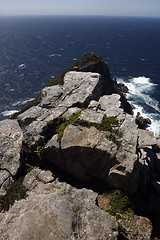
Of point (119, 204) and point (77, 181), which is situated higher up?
point (77, 181)

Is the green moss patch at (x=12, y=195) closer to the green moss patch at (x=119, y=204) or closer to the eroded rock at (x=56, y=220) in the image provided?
the eroded rock at (x=56, y=220)

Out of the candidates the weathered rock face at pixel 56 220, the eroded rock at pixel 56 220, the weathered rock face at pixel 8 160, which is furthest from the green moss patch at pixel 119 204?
the weathered rock face at pixel 8 160

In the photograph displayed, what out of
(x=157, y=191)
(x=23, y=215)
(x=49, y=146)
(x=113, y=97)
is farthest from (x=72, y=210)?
(x=113, y=97)

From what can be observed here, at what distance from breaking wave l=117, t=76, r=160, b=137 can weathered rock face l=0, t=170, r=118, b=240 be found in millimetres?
39195

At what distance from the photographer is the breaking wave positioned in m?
51.5

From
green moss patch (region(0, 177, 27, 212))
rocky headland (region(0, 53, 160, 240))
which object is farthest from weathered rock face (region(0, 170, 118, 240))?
green moss patch (region(0, 177, 27, 212))

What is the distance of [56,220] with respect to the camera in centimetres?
1131

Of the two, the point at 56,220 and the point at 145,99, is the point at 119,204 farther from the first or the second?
the point at 145,99

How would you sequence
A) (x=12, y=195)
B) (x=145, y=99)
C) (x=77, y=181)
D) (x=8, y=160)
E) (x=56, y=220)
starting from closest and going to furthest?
(x=56, y=220)
(x=12, y=195)
(x=77, y=181)
(x=8, y=160)
(x=145, y=99)

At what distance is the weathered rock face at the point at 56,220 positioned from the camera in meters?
10.7

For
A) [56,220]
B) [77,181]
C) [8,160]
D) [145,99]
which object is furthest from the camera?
[145,99]

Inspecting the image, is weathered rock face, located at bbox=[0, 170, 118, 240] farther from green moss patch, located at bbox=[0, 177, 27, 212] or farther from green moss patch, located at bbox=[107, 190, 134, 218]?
green moss patch, located at bbox=[107, 190, 134, 218]

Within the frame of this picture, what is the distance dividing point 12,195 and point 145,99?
196ft

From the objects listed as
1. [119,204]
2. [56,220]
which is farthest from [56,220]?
[119,204]
